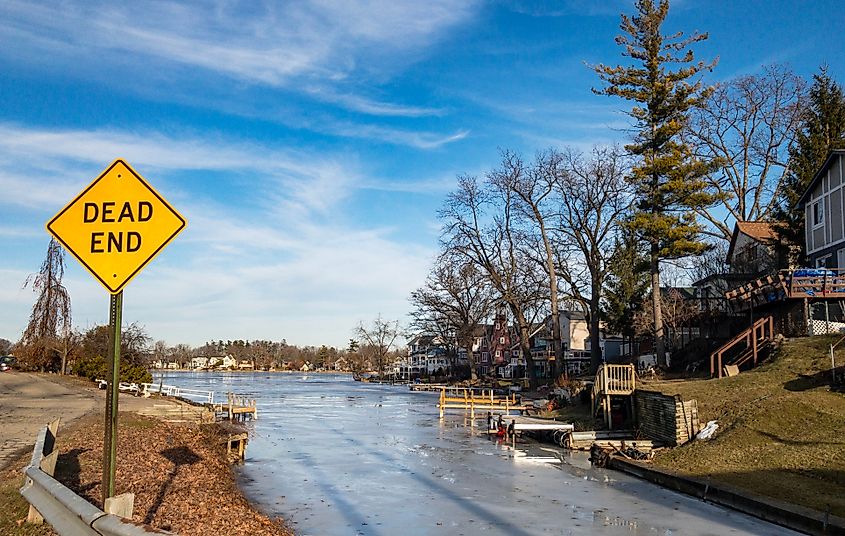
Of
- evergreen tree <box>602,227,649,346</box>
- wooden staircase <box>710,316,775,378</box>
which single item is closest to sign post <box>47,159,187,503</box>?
wooden staircase <box>710,316,775,378</box>

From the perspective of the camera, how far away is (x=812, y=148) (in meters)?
41.0

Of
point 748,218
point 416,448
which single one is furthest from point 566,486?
point 748,218

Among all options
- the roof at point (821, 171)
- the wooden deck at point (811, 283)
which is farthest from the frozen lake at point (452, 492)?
the roof at point (821, 171)

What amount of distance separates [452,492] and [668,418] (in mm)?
8869

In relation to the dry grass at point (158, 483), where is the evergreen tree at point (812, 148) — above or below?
above

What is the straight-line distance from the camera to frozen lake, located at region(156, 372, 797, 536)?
14359 mm

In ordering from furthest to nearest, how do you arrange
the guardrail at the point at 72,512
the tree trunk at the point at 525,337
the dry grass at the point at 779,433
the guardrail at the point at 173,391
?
the tree trunk at the point at 525,337, the guardrail at the point at 173,391, the dry grass at the point at 779,433, the guardrail at the point at 72,512

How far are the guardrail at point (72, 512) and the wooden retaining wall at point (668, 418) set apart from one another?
746 inches

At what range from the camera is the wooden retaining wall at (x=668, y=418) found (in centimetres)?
2253

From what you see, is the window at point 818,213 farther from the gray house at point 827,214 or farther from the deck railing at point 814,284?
the deck railing at point 814,284

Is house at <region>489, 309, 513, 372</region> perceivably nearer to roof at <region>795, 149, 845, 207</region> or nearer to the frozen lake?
roof at <region>795, 149, 845, 207</region>

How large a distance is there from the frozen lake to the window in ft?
60.2

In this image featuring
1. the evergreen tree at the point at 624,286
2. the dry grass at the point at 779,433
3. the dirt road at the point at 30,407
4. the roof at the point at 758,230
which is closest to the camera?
the dry grass at the point at 779,433

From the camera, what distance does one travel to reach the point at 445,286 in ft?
245
